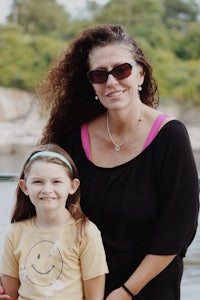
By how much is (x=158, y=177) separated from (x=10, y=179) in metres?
1.57

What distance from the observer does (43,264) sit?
2.00 metres

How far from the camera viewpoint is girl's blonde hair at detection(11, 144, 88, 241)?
204 centimetres

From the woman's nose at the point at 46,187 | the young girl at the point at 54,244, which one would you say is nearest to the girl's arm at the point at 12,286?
the young girl at the point at 54,244

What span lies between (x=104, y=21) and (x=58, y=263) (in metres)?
27.2

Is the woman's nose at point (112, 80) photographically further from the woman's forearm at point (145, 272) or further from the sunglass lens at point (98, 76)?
the woman's forearm at point (145, 272)

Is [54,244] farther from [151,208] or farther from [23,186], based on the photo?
[151,208]

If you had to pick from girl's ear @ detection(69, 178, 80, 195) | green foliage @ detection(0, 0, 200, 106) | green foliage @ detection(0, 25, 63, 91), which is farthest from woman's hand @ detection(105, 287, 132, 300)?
green foliage @ detection(0, 25, 63, 91)

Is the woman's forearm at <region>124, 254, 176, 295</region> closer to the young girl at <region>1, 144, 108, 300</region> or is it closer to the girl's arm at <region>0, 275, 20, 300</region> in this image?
the young girl at <region>1, 144, 108, 300</region>

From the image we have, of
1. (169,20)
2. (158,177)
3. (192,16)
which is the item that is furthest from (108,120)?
(192,16)

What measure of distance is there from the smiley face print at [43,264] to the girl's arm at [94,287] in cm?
8

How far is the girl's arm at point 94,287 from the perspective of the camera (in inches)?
78.9

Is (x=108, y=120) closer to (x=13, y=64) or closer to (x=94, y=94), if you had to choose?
(x=94, y=94)

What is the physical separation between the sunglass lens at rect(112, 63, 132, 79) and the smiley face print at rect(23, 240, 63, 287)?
50 cm

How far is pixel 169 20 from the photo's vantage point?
30703 millimetres
